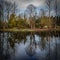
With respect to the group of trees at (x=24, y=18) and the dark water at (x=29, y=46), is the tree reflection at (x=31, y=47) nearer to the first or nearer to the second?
the dark water at (x=29, y=46)

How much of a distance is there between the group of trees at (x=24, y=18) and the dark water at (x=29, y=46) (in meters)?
0.35

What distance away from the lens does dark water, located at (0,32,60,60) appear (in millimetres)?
6738

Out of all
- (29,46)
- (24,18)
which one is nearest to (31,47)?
(29,46)

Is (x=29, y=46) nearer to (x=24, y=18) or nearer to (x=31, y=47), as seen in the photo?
(x=31, y=47)

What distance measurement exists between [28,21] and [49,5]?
3.33ft

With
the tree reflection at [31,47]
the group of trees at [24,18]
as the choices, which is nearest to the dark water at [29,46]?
the tree reflection at [31,47]

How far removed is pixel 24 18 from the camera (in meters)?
7.58

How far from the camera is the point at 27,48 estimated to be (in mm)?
7180

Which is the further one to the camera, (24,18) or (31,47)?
(24,18)

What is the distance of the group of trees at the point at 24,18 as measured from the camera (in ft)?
24.6

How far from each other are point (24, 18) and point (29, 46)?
112 cm

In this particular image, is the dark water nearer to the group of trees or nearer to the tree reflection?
the tree reflection

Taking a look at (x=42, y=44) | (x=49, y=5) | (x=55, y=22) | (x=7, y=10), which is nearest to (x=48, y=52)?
(x=42, y=44)

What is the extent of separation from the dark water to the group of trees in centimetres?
35
